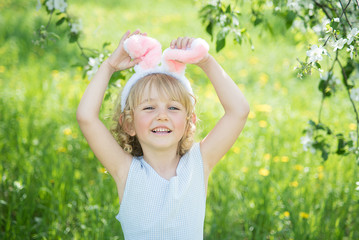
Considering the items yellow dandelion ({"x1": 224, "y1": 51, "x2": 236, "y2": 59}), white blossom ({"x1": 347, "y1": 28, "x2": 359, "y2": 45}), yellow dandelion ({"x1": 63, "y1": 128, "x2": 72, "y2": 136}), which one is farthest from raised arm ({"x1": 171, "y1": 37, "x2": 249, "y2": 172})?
yellow dandelion ({"x1": 224, "y1": 51, "x2": 236, "y2": 59})

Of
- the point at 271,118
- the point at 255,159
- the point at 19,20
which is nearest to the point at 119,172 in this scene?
the point at 255,159

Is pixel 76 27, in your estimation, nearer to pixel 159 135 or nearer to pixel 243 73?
pixel 159 135

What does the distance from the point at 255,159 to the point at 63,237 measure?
1.39 metres

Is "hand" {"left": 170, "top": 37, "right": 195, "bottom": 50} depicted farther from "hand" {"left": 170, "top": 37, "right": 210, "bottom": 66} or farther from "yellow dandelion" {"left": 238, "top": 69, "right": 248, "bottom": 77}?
"yellow dandelion" {"left": 238, "top": 69, "right": 248, "bottom": 77}

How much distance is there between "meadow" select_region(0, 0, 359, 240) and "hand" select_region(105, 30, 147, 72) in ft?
1.04

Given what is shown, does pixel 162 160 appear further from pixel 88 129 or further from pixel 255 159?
pixel 255 159

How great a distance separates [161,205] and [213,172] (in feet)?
4.06

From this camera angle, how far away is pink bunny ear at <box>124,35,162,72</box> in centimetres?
150

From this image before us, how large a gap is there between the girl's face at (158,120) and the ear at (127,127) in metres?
0.09

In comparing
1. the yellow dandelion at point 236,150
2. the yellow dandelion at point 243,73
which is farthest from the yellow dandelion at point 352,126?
the yellow dandelion at point 243,73

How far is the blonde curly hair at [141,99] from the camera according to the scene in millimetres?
1582

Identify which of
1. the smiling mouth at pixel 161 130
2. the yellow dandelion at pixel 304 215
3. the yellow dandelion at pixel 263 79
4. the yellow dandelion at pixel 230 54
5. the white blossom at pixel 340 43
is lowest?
the yellow dandelion at pixel 304 215

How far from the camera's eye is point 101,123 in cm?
154

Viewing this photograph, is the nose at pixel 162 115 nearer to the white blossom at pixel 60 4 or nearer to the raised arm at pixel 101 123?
the raised arm at pixel 101 123
